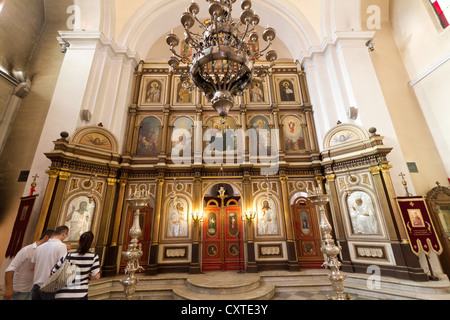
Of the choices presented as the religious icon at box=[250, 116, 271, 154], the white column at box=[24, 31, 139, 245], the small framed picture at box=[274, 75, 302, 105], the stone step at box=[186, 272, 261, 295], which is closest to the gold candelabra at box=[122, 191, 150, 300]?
the stone step at box=[186, 272, 261, 295]

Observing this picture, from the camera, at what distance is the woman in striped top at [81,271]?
2.20 m

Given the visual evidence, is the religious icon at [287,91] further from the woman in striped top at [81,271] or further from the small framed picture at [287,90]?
the woman in striped top at [81,271]

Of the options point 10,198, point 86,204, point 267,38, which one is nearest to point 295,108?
point 267,38

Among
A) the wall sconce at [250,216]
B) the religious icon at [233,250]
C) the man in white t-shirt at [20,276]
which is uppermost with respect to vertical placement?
the wall sconce at [250,216]

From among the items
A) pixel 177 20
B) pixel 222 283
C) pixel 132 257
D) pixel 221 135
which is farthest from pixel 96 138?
pixel 177 20

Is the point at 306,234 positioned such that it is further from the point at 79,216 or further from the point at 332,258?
the point at 79,216

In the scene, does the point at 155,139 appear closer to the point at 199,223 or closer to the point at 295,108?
the point at 199,223

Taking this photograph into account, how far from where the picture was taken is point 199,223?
727 centimetres

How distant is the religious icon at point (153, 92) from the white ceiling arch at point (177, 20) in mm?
1692

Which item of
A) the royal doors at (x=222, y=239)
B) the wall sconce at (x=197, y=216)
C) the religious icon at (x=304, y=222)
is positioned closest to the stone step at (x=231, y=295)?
the royal doors at (x=222, y=239)

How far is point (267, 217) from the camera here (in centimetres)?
744

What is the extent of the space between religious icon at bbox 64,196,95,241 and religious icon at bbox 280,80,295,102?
29.2 ft

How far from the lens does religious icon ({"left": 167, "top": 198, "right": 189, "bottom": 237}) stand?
7234 mm

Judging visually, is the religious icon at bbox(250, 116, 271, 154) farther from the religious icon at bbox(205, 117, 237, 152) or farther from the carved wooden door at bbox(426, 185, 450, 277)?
the carved wooden door at bbox(426, 185, 450, 277)
